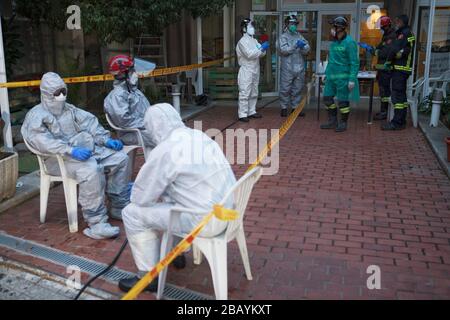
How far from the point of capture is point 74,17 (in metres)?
7.84

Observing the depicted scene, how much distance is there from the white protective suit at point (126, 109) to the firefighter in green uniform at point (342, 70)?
3.92 meters

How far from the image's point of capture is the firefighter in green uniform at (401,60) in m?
7.88

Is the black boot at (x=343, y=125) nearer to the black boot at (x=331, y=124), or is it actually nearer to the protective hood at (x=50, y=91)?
the black boot at (x=331, y=124)

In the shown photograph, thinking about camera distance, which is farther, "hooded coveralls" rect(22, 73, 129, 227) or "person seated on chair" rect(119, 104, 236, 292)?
"hooded coveralls" rect(22, 73, 129, 227)

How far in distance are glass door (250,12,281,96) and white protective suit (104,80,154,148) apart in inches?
259

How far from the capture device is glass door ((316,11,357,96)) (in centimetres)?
1127

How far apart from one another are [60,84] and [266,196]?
2.32 m

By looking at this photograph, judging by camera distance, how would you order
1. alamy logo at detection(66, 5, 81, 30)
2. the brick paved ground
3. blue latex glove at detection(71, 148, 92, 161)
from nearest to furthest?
the brick paved ground → blue latex glove at detection(71, 148, 92, 161) → alamy logo at detection(66, 5, 81, 30)

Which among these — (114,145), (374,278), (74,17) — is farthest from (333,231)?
(74,17)

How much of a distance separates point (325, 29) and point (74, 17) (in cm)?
617

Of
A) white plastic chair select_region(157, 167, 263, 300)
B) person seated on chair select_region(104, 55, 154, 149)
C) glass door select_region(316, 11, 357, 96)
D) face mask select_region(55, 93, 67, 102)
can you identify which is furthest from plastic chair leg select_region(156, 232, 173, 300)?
glass door select_region(316, 11, 357, 96)

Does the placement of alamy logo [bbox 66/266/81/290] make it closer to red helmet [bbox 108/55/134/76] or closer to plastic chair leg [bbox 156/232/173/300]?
plastic chair leg [bbox 156/232/173/300]

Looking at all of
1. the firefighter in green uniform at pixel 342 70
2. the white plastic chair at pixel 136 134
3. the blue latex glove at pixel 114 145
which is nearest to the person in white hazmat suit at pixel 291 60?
the firefighter in green uniform at pixel 342 70
